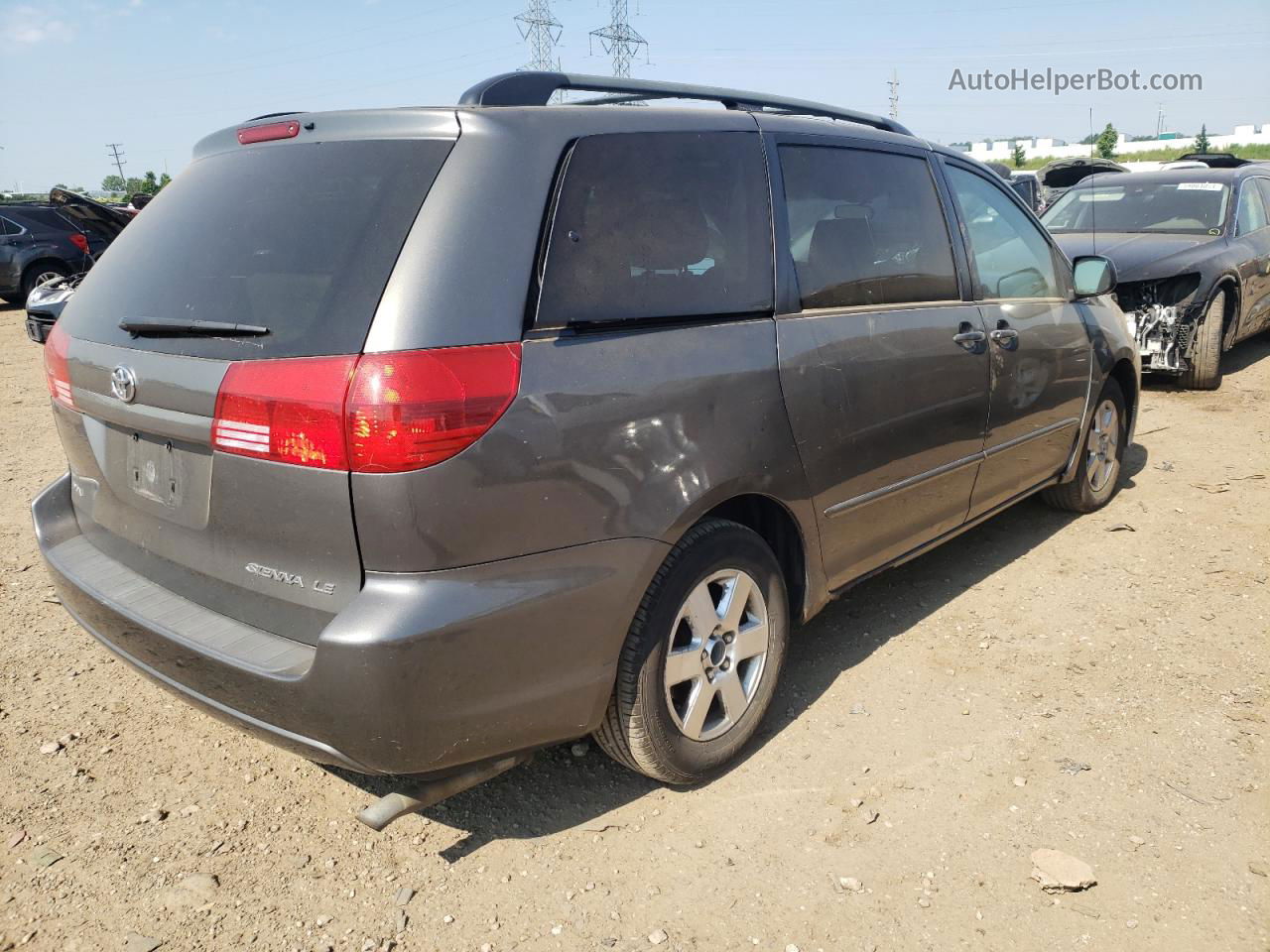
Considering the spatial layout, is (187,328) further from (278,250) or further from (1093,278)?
(1093,278)

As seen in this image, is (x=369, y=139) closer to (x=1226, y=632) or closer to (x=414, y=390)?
(x=414, y=390)

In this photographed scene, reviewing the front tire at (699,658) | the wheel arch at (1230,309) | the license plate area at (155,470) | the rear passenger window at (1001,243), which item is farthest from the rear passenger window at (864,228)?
the wheel arch at (1230,309)

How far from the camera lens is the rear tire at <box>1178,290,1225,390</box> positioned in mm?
7434

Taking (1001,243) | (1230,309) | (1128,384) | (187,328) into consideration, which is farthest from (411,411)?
(1230,309)

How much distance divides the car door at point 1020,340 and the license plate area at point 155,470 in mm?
2823

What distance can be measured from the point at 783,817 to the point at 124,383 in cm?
202

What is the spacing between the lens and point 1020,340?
12.4 ft

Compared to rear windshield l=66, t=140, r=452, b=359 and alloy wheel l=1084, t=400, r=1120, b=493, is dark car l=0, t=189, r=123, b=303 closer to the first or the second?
rear windshield l=66, t=140, r=452, b=359

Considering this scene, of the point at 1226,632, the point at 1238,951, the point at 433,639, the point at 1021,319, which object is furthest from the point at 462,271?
the point at 1226,632

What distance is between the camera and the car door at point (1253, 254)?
7918mm

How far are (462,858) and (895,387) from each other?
76.6 inches

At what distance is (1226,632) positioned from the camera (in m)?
3.55

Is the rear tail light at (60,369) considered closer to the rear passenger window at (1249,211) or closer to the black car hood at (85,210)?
the black car hood at (85,210)

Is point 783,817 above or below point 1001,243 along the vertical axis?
below
